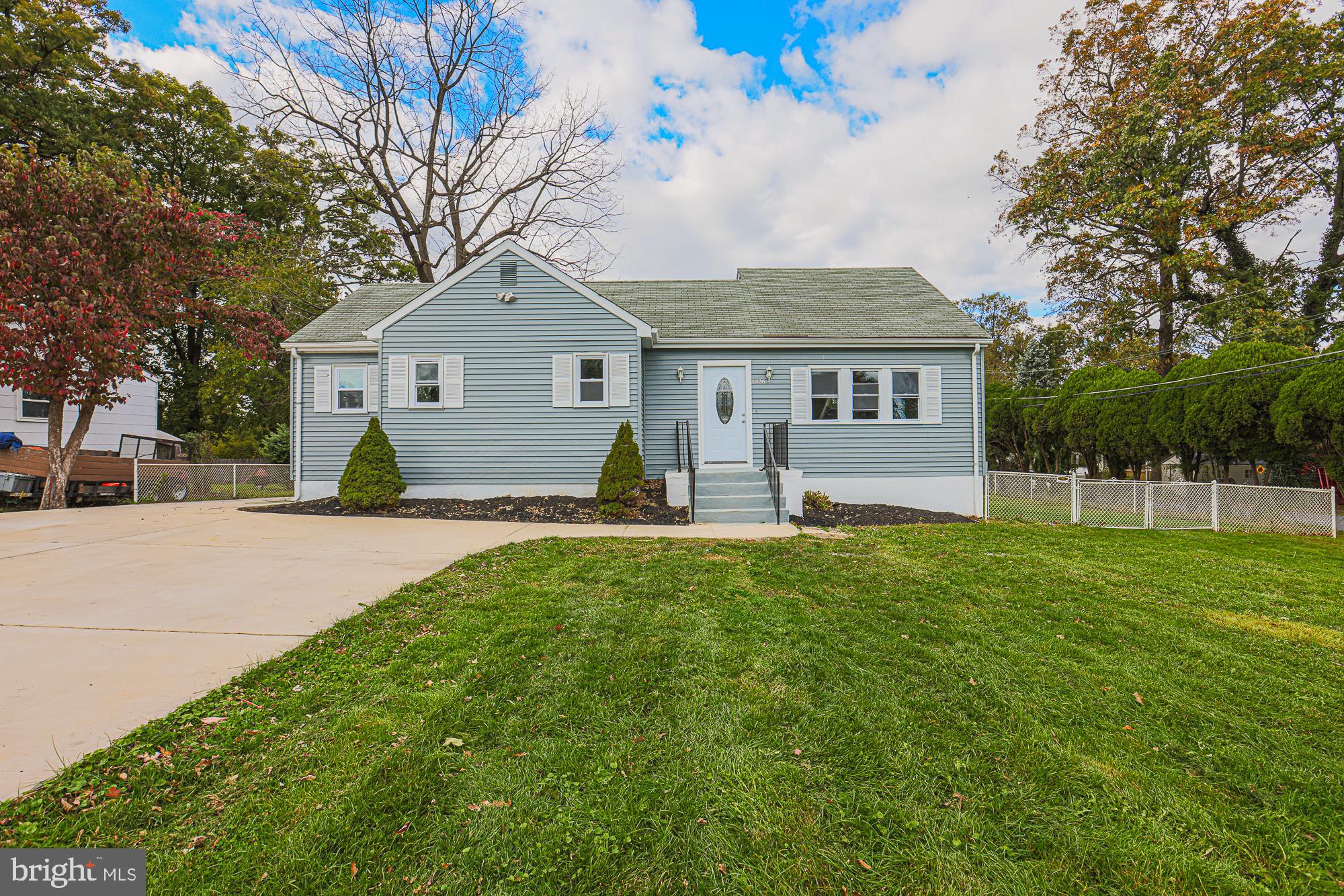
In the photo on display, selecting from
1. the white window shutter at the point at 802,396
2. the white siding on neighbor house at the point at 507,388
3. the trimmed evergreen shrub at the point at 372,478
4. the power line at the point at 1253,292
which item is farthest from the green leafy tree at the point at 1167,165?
the trimmed evergreen shrub at the point at 372,478

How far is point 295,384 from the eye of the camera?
12180 millimetres

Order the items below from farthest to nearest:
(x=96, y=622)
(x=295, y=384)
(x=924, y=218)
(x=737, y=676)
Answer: (x=924, y=218) → (x=295, y=384) → (x=96, y=622) → (x=737, y=676)

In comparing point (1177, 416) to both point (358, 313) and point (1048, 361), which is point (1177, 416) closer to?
point (1048, 361)

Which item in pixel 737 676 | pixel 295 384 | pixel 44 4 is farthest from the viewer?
pixel 44 4

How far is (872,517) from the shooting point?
33.4ft

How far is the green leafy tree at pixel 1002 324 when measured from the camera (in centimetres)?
3206

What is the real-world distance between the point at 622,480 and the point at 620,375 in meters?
2.53

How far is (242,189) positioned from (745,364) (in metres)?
24.9

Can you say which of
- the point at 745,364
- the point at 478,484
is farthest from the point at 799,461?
the point at 478,484

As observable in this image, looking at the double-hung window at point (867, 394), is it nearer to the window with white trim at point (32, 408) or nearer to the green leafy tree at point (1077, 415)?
the green leafy tree at point (1077, 415)

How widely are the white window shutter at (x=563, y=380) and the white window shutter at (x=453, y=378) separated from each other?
1861mm

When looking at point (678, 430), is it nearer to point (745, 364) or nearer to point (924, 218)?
point (745, 364)

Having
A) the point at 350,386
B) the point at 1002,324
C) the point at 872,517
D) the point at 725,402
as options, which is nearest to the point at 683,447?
the point at 725,402
